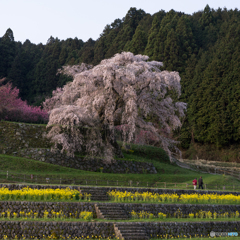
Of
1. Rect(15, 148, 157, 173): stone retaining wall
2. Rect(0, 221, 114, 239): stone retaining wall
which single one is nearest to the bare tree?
Rect(15, 148, 157, 173): stone retaining wall

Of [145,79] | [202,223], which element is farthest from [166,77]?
[202,223]

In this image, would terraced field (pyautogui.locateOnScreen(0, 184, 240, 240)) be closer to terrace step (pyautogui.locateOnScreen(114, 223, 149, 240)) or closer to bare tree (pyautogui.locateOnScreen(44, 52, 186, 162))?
terrace step (pyautogui.locateOnScreen(114, 223, 149, 240))

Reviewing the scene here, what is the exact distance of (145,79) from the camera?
1179 inches

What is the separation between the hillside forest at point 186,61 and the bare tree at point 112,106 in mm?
23247

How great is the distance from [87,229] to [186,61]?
2155 inches

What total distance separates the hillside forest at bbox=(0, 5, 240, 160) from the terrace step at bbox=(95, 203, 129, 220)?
124ft

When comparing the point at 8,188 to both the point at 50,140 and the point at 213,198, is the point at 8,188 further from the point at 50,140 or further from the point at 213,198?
the point at 50,140

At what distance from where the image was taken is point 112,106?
29391 mm

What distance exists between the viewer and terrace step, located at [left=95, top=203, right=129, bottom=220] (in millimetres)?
15667

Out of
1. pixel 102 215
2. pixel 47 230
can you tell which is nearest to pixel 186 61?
pixel 102 215

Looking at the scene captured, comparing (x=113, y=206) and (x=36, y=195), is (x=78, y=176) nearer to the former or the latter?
(x=113, y=206)

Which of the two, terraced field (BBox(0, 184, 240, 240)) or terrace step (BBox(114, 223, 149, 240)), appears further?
terrace step (BBox(114, 223, 149, 240))

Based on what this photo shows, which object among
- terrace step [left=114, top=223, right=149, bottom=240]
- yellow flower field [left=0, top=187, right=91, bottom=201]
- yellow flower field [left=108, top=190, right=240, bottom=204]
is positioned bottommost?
terrace step [left=114, top=223, right=149, bottom=240]

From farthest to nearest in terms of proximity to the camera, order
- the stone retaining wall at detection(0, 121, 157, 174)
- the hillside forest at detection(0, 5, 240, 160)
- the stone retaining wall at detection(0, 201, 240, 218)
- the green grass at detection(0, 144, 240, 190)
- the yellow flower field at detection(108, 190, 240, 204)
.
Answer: the hillside forest at detection(0, 5, 240, 160) < the stone retaining wall at detection(0, 121, 157, 174) < the green grass at detection(0, 144, 240, 190) < the yellow flower field at detection(108, 190, 240, 204) < the stone retaining wall at detection(0, 201, 240, 218)
